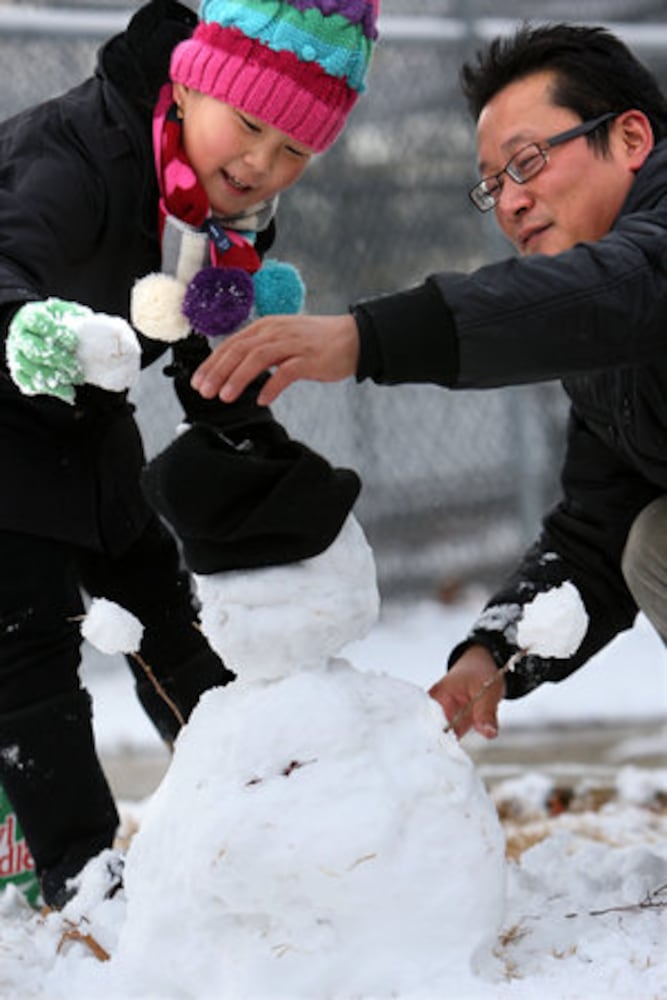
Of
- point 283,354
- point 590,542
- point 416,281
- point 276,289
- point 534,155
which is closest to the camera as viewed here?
point 283,354

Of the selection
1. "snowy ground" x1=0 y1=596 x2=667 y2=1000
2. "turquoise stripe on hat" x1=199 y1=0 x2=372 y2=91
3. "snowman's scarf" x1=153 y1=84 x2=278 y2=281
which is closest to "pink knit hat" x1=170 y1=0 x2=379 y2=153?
"turquoise stripe on hat" x1=199 y1=0 x2=372 y2=91

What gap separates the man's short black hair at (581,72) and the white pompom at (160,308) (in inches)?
27.9

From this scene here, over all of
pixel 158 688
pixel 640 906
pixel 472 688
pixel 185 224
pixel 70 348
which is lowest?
pixel 640 906

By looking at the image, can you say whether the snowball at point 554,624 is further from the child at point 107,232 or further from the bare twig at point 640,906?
the child at point 107,232

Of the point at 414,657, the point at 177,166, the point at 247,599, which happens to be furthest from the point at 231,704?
the point at 414,657

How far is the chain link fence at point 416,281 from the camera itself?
495 cm

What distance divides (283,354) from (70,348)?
287mm

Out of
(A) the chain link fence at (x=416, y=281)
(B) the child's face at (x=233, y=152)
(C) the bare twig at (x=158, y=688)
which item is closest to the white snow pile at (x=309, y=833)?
(C) the bare twig at (x=158, y=688)

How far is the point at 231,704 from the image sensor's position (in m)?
1.73

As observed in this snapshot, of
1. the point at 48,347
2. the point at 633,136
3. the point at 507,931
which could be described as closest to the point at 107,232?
the point at 48,347

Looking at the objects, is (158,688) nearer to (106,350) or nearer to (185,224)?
(106,350)

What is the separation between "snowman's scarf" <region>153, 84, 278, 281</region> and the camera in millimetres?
2068

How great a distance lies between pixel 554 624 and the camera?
1.80 meters

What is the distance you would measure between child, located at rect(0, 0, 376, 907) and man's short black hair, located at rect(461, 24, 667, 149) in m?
0.23
